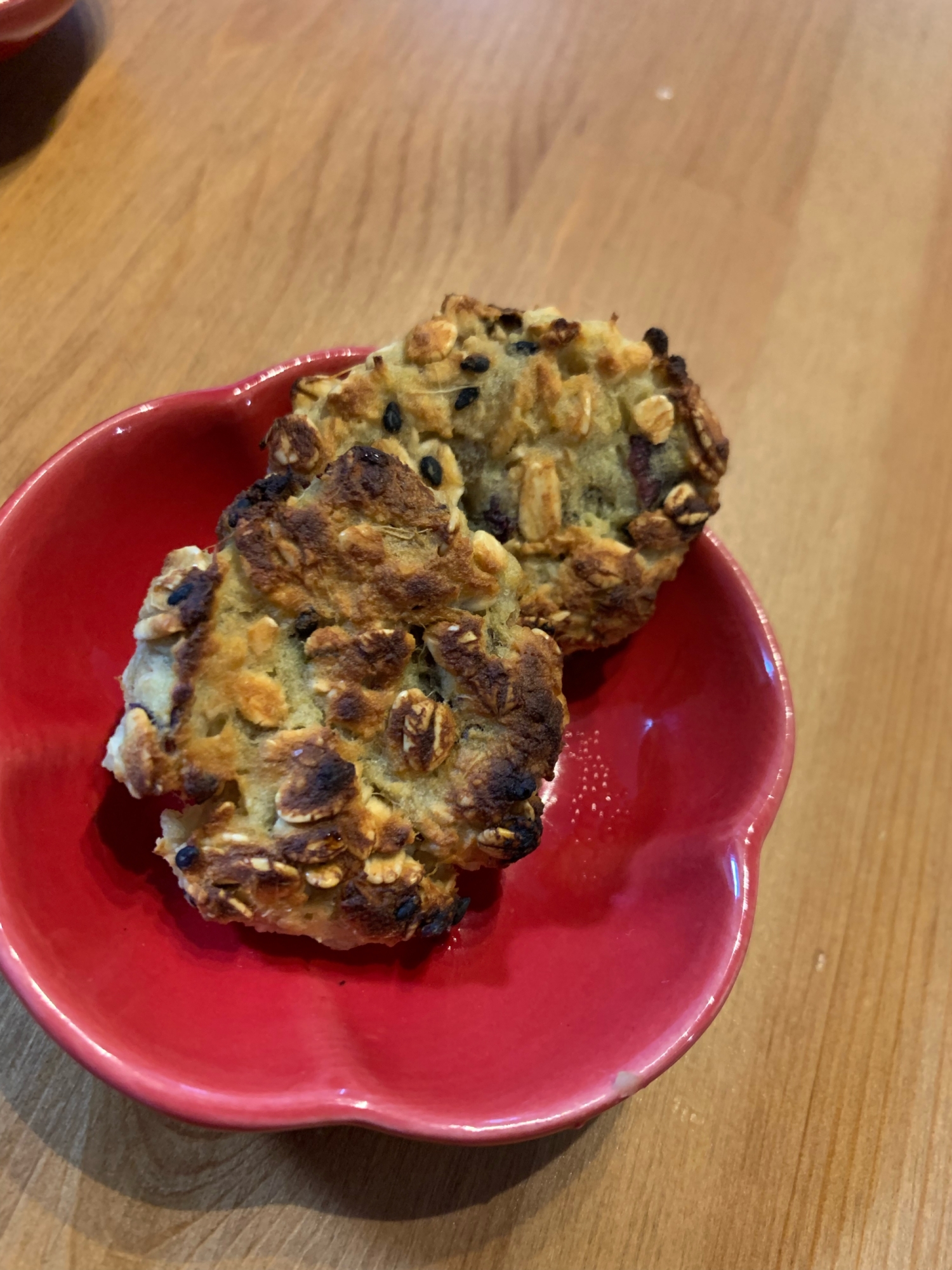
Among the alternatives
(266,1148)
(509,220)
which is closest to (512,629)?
(266,1148)

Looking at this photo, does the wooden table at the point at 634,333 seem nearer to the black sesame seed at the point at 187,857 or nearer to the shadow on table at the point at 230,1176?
the shadow on table at the point at 230,1176

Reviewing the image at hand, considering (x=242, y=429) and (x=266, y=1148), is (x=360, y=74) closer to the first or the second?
(x=242, y=429)

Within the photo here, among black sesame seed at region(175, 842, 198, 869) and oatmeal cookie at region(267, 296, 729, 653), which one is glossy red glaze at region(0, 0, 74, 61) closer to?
oatmeal cookie at region(267, 296, 729, 653)

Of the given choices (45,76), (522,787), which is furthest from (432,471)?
(45,76)

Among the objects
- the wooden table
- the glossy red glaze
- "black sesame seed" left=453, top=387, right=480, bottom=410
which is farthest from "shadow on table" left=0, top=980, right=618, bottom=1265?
the glossy red glaze

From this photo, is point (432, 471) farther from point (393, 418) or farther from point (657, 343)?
point (657, 343)

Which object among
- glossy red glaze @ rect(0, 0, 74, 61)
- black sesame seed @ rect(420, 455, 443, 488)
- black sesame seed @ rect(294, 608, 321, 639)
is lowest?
black sesame seed @ rect(294, 608, 321, 639)
